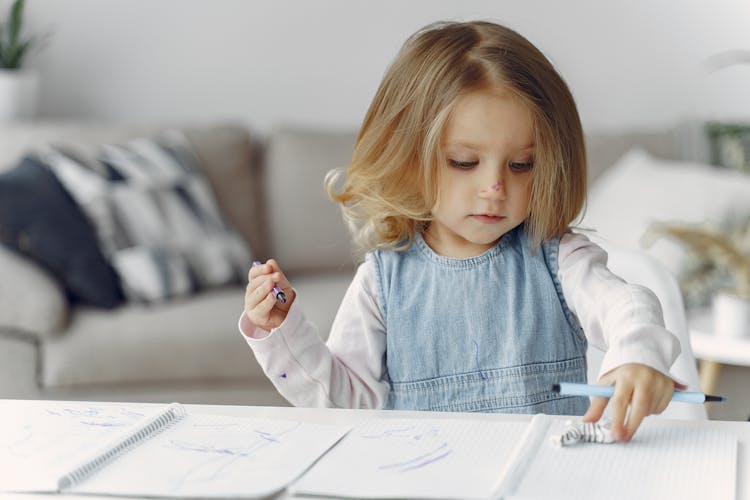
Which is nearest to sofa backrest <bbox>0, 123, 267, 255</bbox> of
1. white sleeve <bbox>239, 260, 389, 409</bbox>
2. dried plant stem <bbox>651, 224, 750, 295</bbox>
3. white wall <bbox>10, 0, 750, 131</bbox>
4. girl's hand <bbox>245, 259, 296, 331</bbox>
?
white wall <bbox>10, 0, 750, 131</bbox>

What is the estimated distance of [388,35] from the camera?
3479mm

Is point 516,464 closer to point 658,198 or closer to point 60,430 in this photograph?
point 60,430

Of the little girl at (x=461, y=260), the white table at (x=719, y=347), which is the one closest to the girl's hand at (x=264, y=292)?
the little girl at (x=461, y=260)

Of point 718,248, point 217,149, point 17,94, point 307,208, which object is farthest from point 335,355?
point 17,94

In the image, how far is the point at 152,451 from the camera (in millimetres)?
816

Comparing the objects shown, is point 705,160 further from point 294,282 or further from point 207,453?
point 207,453

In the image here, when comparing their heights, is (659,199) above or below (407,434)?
below

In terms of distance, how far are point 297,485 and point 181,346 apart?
5.97ft

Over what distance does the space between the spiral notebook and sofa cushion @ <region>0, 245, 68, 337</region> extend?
5.18 feet

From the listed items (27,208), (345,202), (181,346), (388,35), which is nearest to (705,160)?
(388,35)

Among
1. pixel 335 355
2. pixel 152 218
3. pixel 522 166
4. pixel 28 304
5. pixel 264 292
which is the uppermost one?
pixel 522 166

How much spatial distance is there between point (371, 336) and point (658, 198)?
1.81 meters

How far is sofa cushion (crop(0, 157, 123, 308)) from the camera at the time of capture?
8.38 feet

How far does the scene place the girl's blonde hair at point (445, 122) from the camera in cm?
104
